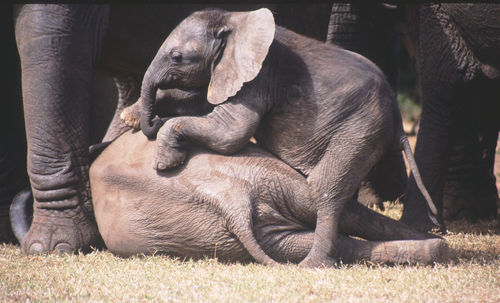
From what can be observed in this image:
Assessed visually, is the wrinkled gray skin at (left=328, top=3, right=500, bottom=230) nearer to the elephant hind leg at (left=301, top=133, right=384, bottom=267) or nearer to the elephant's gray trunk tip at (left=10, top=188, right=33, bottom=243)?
the elephant hind leg at (left=301, top=133, right=384, bottom=267)

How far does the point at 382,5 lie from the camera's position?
5605 millimetres

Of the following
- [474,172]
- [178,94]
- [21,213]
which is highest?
[178,94]

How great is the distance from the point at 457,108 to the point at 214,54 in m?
1.74

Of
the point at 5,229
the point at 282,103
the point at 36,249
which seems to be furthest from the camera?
the point at 5,229

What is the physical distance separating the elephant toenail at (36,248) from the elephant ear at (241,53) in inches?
41.1

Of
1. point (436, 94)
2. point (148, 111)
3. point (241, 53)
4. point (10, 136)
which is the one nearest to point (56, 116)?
point (148, 111)

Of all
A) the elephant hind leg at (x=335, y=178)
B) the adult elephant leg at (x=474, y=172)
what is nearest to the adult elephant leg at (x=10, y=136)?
the elephant hind leg at (x=335, y=178)

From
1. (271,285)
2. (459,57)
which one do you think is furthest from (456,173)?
(271,285)

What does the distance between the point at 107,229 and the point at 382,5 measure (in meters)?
3.09

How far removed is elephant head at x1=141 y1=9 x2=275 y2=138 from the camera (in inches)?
127

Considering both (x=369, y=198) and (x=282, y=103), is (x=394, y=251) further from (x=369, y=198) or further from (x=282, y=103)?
(x=369, y=198)

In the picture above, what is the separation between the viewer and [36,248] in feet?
11.3

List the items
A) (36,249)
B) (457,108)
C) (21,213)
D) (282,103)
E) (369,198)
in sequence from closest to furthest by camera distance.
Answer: (282,103)
(36,249)
(21,213)
(457,108)
(369,198)

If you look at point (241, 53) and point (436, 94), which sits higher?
point (241, 53)
